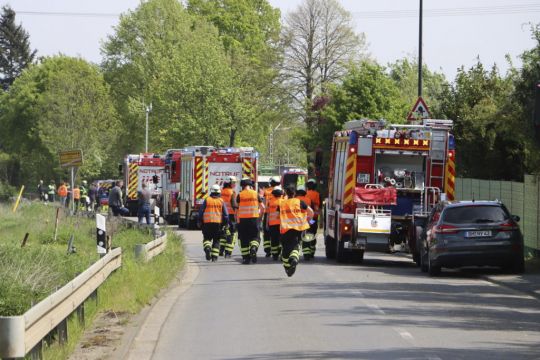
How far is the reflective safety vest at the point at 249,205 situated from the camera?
1017 inches

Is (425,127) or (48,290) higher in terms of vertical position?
(425,127)

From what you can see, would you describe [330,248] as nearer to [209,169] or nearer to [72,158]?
[72,158]

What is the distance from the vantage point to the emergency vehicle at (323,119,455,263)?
26078 mm

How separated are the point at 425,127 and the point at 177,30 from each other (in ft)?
186

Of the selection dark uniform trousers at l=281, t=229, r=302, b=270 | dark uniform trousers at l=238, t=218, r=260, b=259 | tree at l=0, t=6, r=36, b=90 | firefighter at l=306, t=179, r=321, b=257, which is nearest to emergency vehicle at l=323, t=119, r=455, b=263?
firefighter at l=306, t=179, r=321, b=257

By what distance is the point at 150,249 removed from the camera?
23766mm

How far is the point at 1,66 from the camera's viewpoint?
117 meters

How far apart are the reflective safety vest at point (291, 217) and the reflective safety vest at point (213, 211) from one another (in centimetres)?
403

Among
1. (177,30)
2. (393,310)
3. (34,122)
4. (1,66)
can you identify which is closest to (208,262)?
(393,310)

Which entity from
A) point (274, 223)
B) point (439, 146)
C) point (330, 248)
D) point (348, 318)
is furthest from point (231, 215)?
point (348, 318)

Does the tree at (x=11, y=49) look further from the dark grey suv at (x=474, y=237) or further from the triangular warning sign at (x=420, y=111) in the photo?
the dark grey suv at (x=474, y=237)

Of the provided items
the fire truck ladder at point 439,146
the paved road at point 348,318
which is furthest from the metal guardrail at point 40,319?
the fire truck ladder at point 439,146

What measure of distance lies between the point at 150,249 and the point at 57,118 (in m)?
54.6

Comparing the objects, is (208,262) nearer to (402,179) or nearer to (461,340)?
(402,179)
